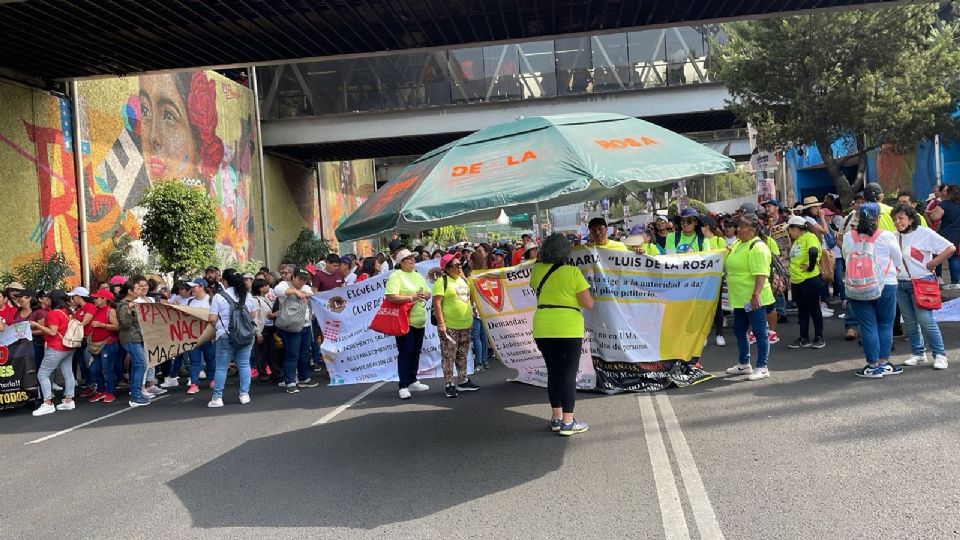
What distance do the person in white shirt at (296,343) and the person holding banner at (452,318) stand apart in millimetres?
2509

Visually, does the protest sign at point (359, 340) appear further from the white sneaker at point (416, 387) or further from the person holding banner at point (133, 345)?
the person holding banner at point (133, 345)

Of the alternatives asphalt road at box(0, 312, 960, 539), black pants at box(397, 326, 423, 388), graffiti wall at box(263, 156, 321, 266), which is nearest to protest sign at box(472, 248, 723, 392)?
asphalt road at box(0, 312, 960, 539)

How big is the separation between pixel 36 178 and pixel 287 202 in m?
→ 13.2

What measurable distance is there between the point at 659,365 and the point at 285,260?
68.0 feet

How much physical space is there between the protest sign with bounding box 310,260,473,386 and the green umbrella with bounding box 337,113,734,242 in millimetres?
3774

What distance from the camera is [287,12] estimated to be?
1261 cm

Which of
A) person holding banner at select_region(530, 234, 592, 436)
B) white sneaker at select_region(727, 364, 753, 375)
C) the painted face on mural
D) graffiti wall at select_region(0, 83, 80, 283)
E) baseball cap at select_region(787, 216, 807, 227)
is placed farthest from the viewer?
the painted face on mural

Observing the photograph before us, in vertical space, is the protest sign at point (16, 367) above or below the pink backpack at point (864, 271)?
below

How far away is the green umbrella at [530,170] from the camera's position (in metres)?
5.34

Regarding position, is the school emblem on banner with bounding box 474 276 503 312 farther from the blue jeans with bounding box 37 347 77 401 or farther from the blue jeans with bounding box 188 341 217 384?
the blue jeans with bounding box 37 347 77 401

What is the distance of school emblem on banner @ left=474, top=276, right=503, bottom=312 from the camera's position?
8367 millimetres

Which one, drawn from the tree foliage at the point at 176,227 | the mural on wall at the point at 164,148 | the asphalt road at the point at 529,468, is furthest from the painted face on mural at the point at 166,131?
the asphalt road at the point at 529,468

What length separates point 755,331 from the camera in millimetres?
8195

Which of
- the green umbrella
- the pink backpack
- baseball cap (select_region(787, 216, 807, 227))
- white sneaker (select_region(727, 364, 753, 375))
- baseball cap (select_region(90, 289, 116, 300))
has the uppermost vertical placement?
the green umbrella
